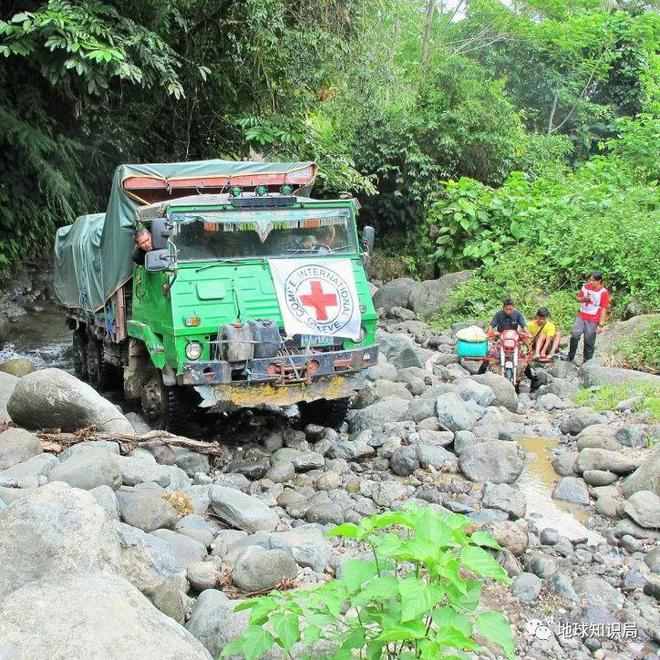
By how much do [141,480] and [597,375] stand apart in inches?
271

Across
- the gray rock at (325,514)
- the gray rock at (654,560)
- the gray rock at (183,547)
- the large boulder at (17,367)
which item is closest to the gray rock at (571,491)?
the gray rock at (654,560)

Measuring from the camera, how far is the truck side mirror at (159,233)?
27.0 ft

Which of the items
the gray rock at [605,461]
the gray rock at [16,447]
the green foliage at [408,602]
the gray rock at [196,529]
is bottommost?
the gray rock at [605,461]

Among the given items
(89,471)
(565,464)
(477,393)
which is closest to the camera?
(89,471)

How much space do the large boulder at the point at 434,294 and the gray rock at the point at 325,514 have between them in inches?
410

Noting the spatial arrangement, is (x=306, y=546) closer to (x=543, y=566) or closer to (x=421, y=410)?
(x=543, y=566)

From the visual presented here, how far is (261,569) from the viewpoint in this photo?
535 centimetres

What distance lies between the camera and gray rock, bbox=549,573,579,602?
570cm

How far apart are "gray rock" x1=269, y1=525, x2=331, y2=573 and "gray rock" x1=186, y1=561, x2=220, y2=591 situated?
70 cm

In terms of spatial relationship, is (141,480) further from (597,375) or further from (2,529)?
(597,375)

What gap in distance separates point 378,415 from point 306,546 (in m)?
3.89

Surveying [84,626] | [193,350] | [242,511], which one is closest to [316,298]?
[193,350]

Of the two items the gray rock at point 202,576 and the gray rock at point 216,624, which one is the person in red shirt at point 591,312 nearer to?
the gray rock at point 202,576

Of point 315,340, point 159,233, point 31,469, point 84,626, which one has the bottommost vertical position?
point 31,469
